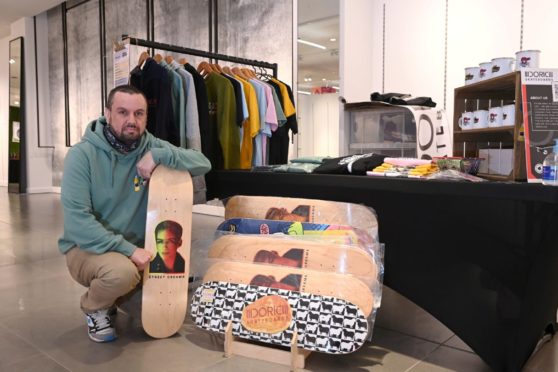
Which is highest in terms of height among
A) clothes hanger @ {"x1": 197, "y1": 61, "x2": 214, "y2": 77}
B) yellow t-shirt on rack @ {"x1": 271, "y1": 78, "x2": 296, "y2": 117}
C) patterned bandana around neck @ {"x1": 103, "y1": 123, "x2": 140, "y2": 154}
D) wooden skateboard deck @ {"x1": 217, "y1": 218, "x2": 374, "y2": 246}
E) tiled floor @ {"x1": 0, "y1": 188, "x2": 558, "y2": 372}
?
clothes hanger @ {"x1": 197, "y1": 61, "x2": 214, "y2": 77}

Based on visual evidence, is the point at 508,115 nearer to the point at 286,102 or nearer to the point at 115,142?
the point at 286,102

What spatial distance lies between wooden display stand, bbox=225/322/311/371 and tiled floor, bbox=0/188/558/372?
0.03 metres

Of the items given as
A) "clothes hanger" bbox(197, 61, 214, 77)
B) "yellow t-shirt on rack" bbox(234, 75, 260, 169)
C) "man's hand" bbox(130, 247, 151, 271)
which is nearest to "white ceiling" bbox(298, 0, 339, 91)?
"yellow t-shirt on rack" bbox(234, 75, 260, 169)

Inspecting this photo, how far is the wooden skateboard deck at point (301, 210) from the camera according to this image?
2203 millimetres

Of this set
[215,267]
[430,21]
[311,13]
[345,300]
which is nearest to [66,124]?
[311,13]

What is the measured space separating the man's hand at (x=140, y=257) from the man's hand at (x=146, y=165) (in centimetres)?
38

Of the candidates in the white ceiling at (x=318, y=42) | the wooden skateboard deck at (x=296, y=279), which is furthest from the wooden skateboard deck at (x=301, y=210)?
the white ceiling at (x=318, y=42)

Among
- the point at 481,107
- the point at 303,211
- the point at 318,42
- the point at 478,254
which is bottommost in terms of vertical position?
the point at 478,254

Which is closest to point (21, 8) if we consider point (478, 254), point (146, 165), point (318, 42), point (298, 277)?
point (318, 42)

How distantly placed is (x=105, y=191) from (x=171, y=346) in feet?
2.70

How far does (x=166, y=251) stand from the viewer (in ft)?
7.70

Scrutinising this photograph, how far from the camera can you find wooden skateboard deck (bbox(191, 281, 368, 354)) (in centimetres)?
193

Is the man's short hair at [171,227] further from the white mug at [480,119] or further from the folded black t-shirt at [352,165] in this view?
the white mug at [480,119]

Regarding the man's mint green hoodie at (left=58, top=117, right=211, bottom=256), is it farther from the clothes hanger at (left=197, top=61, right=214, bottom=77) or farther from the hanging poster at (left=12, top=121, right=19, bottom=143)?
the hanging poster at (left=12, top=121, right=19, bottom=143)
